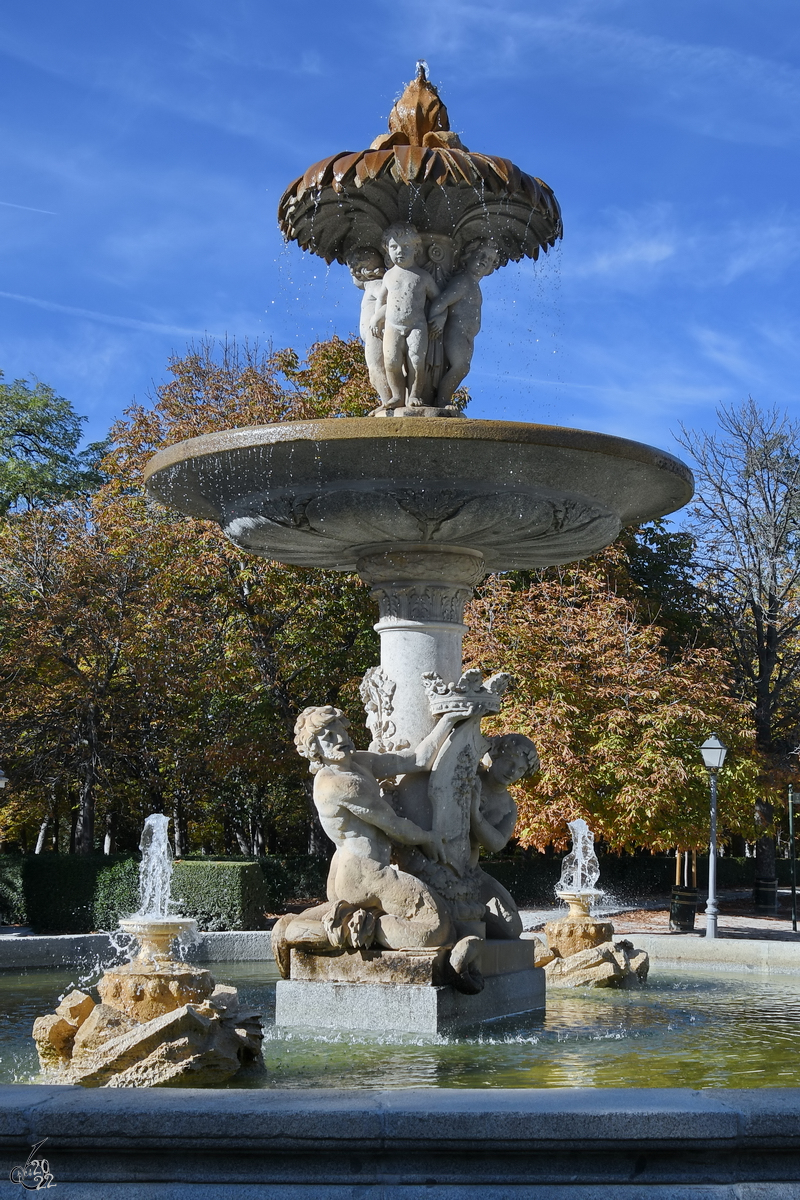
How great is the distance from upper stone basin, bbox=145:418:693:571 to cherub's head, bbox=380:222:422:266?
1.97m

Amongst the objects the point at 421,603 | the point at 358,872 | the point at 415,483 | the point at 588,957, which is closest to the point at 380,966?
the point at 358,872

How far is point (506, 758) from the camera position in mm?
8805

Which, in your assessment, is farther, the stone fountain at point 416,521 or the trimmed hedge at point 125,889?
the trimmed hedge at point 125,889

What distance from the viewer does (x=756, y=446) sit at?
100ft

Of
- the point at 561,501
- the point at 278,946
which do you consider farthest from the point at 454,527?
the point at 278,946

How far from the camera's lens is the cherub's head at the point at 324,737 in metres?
7.85

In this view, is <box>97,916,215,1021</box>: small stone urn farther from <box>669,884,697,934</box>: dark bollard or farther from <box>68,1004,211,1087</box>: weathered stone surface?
<box>669,884,697,934</box>: dark bollard

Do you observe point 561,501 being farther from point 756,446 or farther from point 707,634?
point 756,446

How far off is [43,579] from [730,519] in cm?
1573

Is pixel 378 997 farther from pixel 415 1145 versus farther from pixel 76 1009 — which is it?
pixel 415 1145

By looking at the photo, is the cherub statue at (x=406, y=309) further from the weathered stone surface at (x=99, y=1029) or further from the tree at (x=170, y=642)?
the tree at (x=170, y=642)

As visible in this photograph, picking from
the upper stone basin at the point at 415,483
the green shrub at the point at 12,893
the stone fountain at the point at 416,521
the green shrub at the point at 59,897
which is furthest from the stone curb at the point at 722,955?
the green shrub at the point at 12,893

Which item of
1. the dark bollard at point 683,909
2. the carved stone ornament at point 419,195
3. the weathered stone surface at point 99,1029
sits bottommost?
the dark bollard at point 683,909

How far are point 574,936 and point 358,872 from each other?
3.45 m
